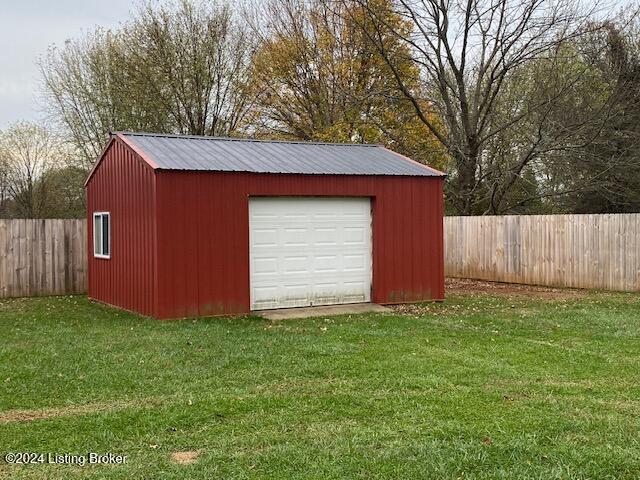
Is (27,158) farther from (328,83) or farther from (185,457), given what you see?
(185,457)

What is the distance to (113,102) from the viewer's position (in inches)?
957

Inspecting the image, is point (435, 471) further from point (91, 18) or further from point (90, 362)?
point (91, 18)

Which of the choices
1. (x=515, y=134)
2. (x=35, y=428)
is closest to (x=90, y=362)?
(x=35, y=428)

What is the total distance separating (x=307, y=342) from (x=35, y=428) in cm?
383

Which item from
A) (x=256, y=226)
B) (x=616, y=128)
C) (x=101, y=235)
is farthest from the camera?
(x=616, y=128)

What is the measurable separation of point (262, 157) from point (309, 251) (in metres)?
1.95

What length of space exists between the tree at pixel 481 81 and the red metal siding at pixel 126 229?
37.0ft

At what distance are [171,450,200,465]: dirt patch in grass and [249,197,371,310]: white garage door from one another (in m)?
6.78

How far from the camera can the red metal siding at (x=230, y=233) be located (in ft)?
33.3

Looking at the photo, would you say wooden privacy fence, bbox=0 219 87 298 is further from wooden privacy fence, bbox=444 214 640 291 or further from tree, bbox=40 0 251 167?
tree, bbox=40 0 251 167

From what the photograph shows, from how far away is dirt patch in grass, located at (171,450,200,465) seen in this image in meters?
4.07

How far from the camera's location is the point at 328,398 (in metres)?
5.48

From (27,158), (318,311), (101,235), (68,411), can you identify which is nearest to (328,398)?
(68,411)

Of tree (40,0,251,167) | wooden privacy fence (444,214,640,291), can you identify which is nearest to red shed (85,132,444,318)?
wooden privacy fence (444,214,640,291)
